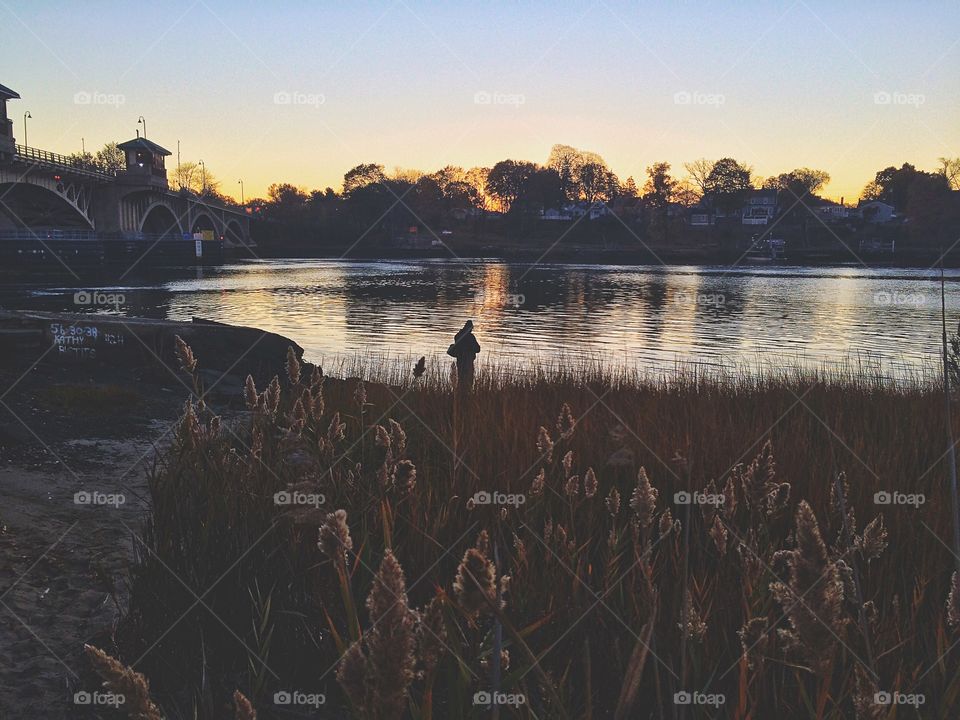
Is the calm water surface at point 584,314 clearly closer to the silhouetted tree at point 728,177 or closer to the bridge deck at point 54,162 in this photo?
the bridge deck at point 54,162

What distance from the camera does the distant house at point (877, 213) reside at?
15825cm

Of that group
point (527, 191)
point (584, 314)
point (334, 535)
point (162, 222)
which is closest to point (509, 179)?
point (527, 191)

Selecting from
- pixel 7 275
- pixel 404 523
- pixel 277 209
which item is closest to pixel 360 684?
pixel 404 523

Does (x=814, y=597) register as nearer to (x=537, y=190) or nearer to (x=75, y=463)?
(x=75, y=463)

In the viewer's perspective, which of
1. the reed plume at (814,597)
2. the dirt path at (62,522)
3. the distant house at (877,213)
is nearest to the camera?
the reed plume at (814,597)

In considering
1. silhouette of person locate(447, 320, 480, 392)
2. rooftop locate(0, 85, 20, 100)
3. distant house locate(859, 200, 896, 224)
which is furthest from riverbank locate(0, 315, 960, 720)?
distant house locate(859, 200, 896, 224)

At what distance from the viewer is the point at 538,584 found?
3.68m

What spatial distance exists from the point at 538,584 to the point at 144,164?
121949 mm

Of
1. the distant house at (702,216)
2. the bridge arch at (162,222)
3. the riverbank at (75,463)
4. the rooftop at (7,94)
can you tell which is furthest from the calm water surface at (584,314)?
the distant house at (702,216)

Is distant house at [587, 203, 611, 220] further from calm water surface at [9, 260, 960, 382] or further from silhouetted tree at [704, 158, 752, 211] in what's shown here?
calm water surface at [9, 260, 960, 382]

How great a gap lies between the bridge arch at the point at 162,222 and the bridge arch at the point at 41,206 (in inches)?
590

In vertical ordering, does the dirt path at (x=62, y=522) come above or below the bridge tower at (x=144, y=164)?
below

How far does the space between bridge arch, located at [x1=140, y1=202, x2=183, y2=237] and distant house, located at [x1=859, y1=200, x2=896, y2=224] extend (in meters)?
130

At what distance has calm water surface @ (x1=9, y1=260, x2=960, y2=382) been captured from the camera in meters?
30.3
